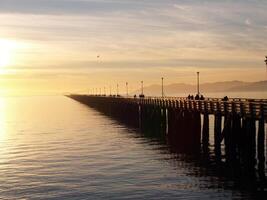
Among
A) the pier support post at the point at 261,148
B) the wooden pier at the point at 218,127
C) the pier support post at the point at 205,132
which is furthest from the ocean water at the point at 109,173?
the pier support post at the point at 205,132

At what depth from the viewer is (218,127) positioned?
152ft

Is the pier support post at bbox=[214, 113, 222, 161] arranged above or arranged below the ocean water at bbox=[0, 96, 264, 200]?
above

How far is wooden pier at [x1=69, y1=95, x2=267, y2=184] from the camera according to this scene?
37844 millimetres

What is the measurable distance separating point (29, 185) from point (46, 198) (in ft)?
12.2

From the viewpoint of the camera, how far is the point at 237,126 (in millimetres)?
41969

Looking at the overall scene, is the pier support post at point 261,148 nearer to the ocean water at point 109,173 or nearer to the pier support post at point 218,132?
the ocean water at point 109,173

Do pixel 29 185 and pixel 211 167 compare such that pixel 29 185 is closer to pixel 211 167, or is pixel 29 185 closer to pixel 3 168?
pixel 3 168

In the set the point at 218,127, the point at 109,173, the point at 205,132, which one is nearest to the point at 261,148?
the point at 218,127

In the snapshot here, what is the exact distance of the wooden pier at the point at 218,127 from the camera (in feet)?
124

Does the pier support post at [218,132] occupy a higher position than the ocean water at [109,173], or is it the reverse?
the pier support post at [218,132]

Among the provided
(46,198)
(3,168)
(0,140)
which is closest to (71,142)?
(0,140)

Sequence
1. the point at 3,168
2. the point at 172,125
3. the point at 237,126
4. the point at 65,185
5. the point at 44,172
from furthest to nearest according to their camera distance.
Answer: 1. the point at 172,125
2. the point at 237,126
3. the point at 3,168
4. the point at 44,172
5. the point at 65,185

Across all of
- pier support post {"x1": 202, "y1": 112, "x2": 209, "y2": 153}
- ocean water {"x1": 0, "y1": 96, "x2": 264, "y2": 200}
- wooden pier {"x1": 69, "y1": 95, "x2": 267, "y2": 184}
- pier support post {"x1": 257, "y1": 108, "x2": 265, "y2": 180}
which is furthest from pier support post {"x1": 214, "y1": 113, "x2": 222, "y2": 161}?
pier support post {"x1": 257, "y1": 108, "x2": 265, "y2": 180}

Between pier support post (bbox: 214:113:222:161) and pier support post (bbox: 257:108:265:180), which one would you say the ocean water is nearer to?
pier support post (bbox: 257:108:265:180)
